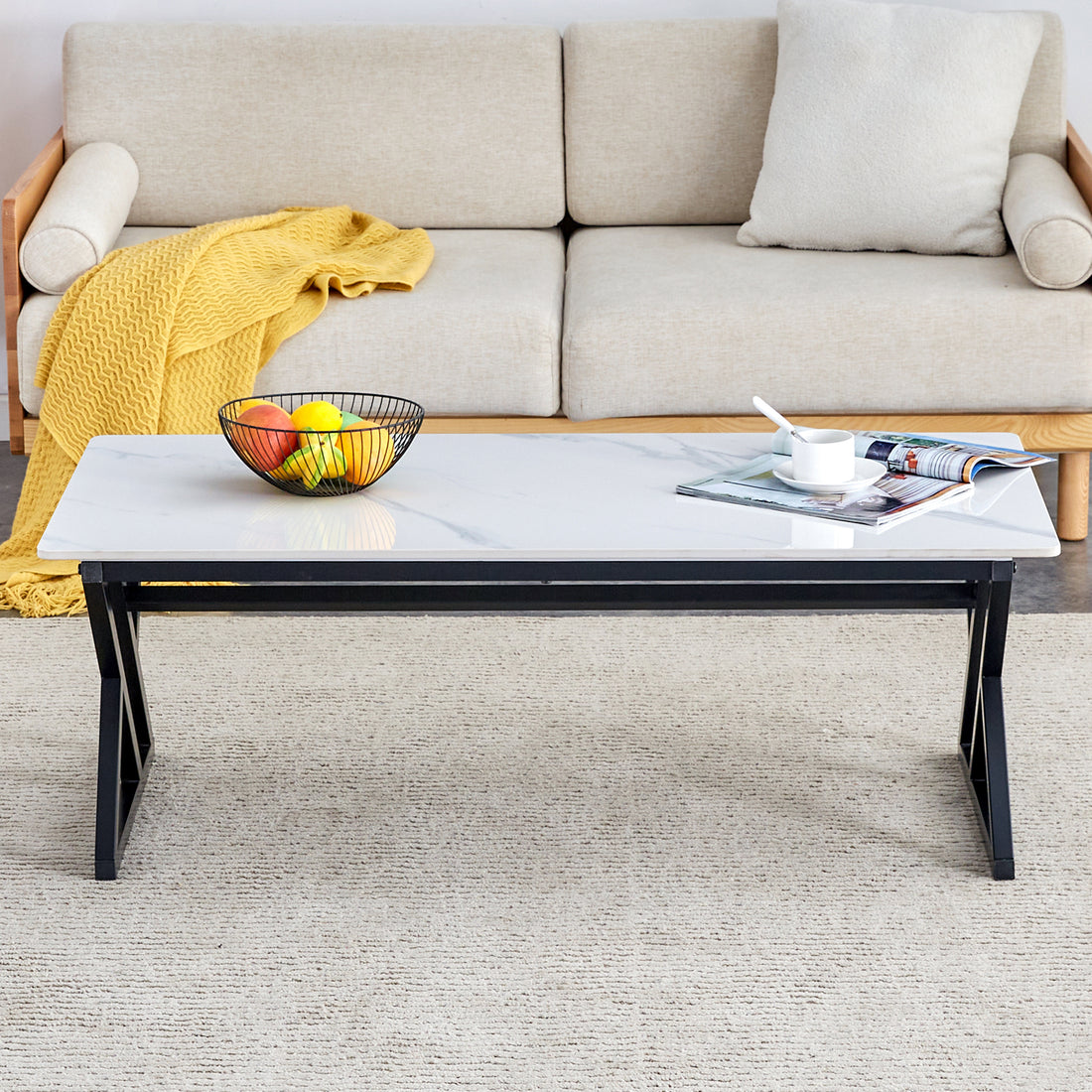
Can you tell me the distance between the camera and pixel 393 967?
1.44 metres

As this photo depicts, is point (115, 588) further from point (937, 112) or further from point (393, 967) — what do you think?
point (937, 112)

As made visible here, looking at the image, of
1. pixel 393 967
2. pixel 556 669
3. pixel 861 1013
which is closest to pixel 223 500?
pixel 393 967

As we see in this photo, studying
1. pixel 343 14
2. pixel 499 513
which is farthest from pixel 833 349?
pixel 343 14

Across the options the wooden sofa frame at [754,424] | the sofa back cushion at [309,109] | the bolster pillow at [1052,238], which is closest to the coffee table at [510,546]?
the wooden sofa frame at [754,424]

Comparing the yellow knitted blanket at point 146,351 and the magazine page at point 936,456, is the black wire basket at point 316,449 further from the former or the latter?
the yellow knitted blanket at point 146,351

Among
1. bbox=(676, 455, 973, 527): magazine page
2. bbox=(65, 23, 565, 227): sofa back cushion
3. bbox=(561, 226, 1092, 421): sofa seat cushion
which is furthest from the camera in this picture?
bbox=(65, 23, 565, 227): sofa back cushion

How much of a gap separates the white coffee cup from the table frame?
121 millimetres

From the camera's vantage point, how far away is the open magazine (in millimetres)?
1510

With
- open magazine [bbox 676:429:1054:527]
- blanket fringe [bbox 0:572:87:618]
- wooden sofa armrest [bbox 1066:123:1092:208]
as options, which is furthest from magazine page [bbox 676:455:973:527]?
wooden sofa armrest [bbox 1066:123:1092:208]

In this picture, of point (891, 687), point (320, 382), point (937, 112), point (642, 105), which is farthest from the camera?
point (642, 105)

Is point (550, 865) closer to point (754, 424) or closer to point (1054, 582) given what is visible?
point (754, 424)

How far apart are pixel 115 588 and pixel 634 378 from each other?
3.54 ft

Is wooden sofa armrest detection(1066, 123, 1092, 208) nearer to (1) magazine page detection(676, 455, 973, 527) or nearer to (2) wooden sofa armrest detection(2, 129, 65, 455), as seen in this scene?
(1) magazine page detection(676, 455, 973, 527)

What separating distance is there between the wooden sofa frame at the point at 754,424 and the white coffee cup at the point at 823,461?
92 cm
